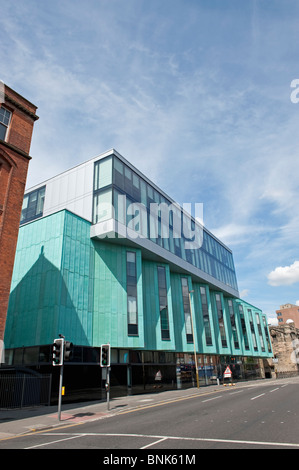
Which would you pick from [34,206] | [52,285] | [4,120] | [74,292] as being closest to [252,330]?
[74,292]

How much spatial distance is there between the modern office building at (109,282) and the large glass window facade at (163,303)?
0.38ft

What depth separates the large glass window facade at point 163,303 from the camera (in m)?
32.2

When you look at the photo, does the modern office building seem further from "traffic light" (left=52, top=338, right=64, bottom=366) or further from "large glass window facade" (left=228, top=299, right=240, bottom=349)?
"large glass window facade" (left=228, top=299, right=240, bottom=349)

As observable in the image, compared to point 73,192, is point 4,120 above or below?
below

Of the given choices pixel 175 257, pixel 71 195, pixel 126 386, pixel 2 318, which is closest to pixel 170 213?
pixel 175 257

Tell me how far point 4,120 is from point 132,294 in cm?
1810

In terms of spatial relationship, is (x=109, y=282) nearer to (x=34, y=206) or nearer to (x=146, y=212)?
(x=146, y=212)

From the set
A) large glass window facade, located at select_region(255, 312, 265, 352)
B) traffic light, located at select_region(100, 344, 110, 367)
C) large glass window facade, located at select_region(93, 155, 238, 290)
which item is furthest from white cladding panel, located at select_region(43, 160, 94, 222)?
large glass window facade, located at select_region(255, 312, 265, 352)

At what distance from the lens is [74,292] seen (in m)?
25.1

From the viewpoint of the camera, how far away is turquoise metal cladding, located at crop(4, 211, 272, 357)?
939 inches

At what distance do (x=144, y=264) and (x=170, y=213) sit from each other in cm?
989
